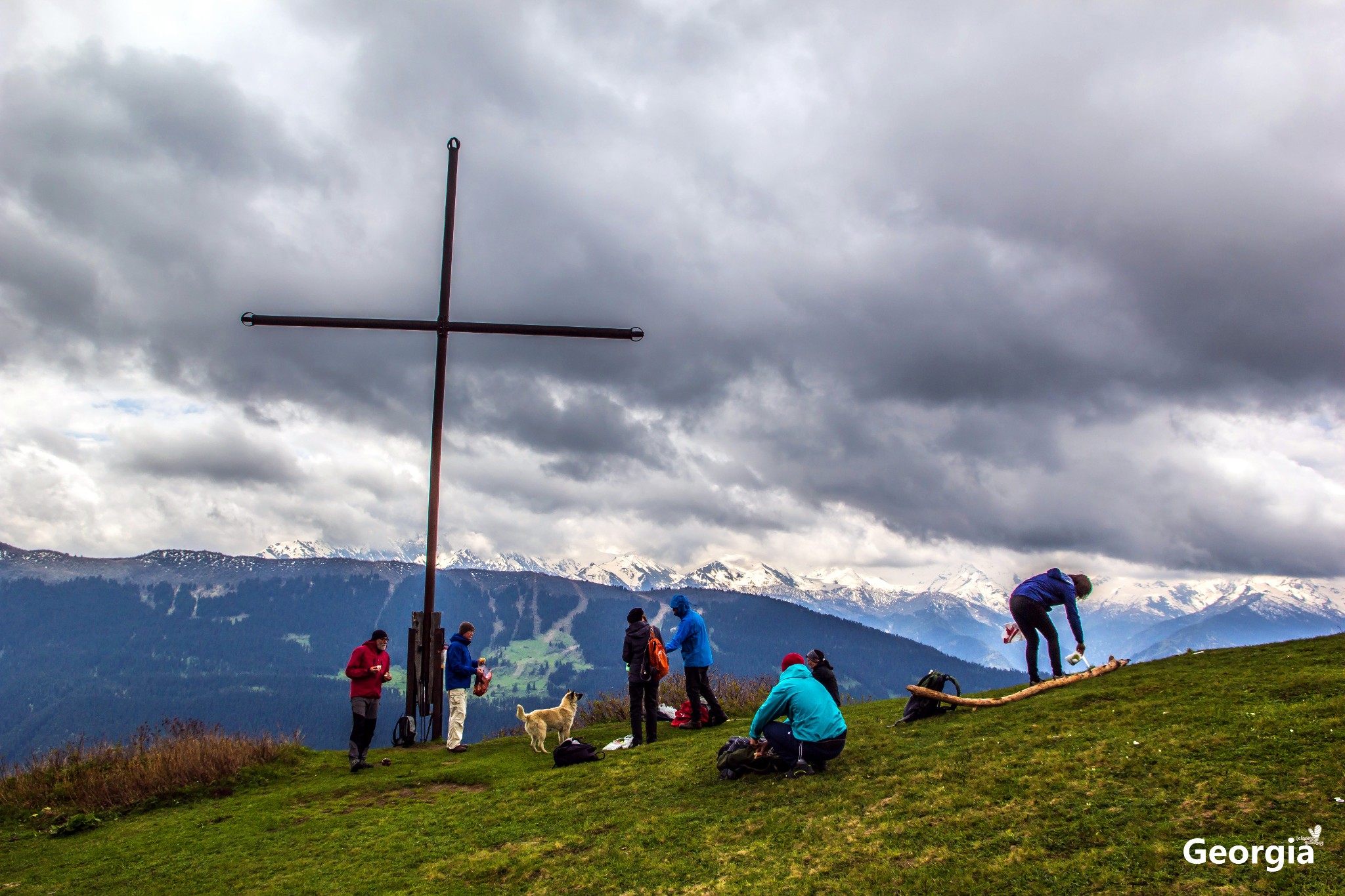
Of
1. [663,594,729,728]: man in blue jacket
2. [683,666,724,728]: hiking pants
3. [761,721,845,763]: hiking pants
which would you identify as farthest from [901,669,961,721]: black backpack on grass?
[683,666,724,728]: hiking pants

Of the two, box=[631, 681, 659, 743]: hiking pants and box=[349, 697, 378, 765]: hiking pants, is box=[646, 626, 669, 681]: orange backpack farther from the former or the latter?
box=[349, 697, 378, 765]: hiking pants

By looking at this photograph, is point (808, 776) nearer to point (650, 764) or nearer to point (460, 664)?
point (650, 764)

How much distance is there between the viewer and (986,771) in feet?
23.2

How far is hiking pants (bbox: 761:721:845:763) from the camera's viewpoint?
8.59 meters

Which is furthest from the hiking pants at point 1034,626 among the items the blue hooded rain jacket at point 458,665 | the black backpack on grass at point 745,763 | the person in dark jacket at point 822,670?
the blue hooded rain jacket at point 458,665

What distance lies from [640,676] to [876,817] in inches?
248

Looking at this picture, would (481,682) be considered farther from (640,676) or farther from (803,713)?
(803,713)

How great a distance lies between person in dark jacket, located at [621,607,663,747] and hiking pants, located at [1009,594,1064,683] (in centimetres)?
576

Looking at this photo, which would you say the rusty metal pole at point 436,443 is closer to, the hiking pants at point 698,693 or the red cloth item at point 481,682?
the red cloth item at point 481,682

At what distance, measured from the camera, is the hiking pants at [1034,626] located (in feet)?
37.2

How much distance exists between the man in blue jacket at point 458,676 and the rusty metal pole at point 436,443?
95 centimetres

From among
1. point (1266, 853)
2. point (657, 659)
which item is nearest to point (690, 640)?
point (657, 659)

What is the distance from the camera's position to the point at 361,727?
1302 centimetres

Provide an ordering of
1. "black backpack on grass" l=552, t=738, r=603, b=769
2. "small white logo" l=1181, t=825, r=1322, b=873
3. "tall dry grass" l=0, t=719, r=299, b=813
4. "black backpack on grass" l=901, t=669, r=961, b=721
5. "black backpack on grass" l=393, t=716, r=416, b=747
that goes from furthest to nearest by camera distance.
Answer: "black backpack on grass" l=393, t=716, r=416, b=747 < "black backpack on grass" l=552, t=738, r=603, b=769 < "tall dry grass" l=0, t=719, r=299, b=813 < "black backpack on grass" l=901, t=669, r=961, b=721 < "small white logo" l=1181, t=825, r=1322, b=873
